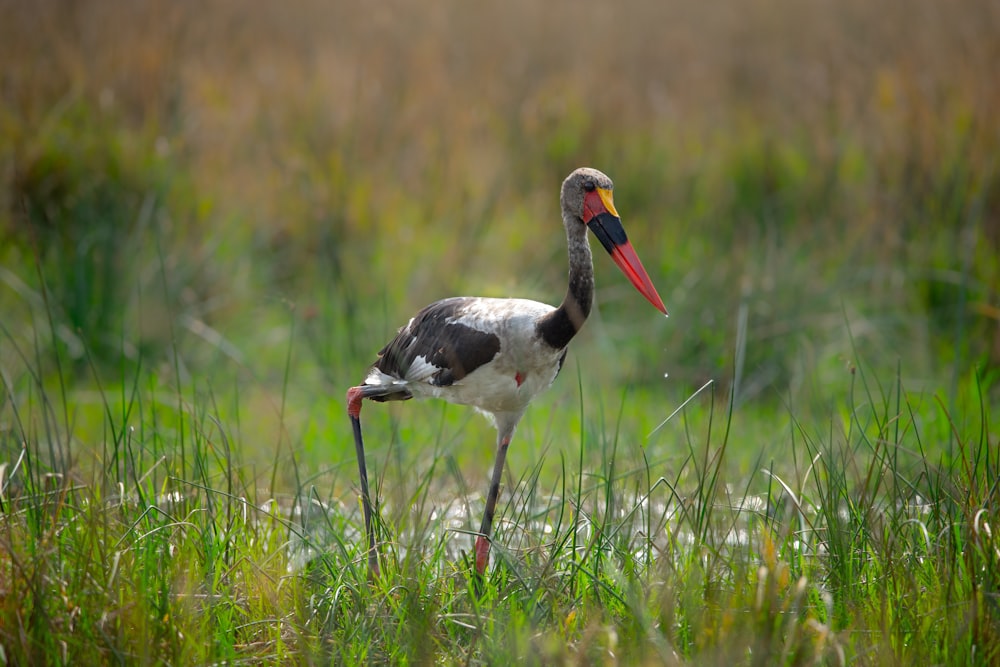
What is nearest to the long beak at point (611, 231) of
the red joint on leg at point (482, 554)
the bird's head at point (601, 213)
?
the bird's head at point (601, 213)

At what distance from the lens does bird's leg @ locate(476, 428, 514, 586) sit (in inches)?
127

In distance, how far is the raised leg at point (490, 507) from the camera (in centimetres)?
323

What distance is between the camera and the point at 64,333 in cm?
562

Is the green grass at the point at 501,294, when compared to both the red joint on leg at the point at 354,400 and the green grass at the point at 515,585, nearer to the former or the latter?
the green grass at the point at 515,585

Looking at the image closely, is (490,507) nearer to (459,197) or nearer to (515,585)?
(515,585)

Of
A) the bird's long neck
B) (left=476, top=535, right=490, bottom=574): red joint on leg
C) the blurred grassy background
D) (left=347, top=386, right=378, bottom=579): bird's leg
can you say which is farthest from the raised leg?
the blurred grassy background

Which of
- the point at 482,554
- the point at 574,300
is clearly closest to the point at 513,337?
the point at 574,300

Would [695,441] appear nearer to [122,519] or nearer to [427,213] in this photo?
[122,519]

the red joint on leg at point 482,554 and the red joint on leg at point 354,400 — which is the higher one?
the red joint on leg at point 354,400

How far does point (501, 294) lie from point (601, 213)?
8.77 ft

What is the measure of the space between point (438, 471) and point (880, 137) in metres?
4.33

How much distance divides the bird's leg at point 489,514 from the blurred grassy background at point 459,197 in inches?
49.7

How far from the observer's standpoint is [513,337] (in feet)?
11.1

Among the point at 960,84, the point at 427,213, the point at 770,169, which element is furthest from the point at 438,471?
the point at 960,84
